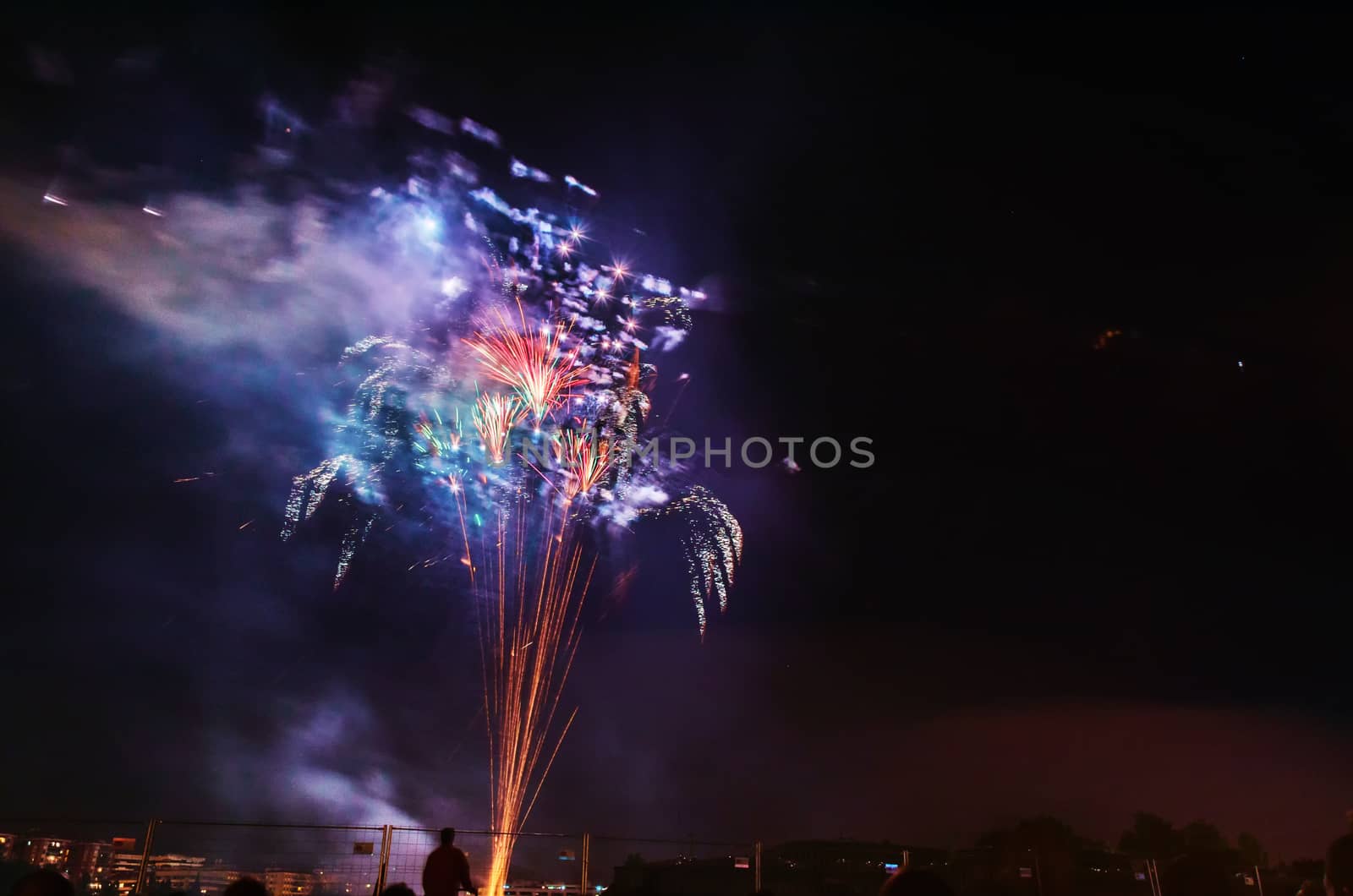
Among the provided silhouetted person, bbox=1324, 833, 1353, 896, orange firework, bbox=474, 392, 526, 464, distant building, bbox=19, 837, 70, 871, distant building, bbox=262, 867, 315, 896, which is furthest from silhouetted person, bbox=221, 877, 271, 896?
orange firework, bbox=474, 392, 526, 464

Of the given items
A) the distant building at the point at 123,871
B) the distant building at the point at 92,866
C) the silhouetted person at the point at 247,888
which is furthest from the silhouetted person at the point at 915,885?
the distant building at the point at 92,866

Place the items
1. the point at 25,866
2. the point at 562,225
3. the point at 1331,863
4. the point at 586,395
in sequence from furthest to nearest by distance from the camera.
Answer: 1. the point at 586,395
2. the point at 562,225
3. the point at 25,866
4. the point at 1331,863

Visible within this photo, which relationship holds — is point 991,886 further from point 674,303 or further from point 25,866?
point 25,866

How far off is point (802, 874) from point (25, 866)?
13.6 m

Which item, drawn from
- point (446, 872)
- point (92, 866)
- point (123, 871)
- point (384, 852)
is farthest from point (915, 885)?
point (92, 866)

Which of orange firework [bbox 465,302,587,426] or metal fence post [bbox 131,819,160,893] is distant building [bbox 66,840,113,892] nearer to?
metal fence post [bbox 131,819,160,893]

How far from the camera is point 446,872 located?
862cm

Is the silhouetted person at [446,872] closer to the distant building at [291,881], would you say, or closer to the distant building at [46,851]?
the distant building at [291,881]

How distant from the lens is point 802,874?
1752cm

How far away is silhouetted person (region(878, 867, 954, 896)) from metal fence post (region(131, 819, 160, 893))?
40.5 ft

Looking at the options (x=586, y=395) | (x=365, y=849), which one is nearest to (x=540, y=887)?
(x=365, y=849)

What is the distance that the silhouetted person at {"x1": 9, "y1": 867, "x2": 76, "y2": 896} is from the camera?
4258 millimetres

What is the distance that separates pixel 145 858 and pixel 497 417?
892cm

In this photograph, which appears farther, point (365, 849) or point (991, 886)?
point (991, 886)
